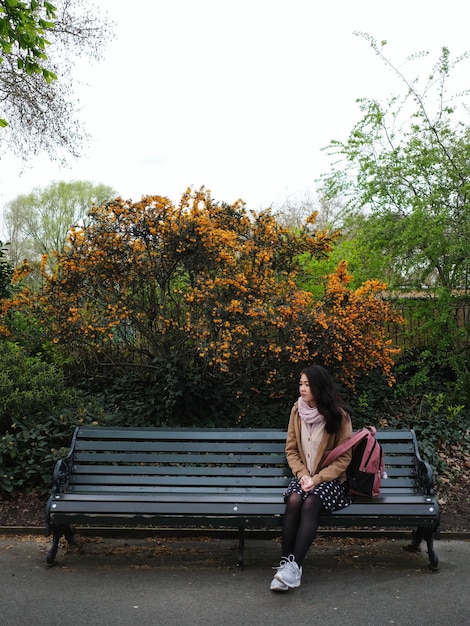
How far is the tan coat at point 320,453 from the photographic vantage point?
184 inches

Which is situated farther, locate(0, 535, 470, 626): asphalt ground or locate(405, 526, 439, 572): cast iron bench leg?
locate(405, 526, 439, 572): cast iron bench leg

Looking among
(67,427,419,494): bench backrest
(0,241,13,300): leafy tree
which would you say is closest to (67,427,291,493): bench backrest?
(67,427,419,494): bench backrest

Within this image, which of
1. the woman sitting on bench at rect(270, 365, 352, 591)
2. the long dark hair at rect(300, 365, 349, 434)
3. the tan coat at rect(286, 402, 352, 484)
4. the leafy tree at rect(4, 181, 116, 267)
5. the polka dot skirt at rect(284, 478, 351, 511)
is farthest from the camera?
the leafy tree at rect(4, 181, 116, 267)

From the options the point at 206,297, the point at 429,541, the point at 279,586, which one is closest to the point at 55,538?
the point at 279,586

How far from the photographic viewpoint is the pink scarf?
15.9ft

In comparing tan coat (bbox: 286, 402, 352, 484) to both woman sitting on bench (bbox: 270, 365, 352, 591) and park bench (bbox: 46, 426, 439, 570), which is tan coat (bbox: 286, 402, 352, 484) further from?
park bench (bbox: 46, 426, 439, 570)

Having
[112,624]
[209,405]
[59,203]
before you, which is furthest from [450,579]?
[59,203]

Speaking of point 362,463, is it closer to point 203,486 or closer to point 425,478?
point 425,478

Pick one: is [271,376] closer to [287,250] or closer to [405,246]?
[287,250]

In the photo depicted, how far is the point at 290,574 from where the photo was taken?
431 cm

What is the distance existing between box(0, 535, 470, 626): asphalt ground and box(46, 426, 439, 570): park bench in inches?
7.6

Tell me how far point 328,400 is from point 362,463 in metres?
0.49

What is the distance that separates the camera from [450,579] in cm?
453

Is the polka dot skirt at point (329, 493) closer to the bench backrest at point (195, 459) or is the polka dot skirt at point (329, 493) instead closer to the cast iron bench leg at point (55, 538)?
the bench backrest at point (195, 459)
